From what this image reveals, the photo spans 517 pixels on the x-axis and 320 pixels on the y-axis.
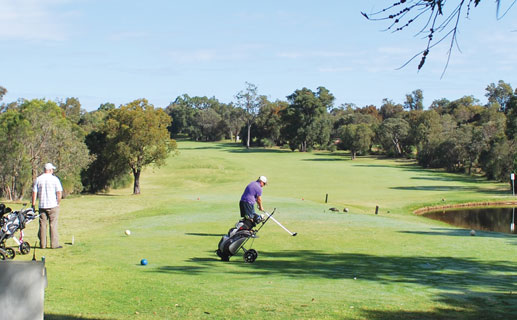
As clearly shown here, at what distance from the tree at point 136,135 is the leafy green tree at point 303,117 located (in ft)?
232

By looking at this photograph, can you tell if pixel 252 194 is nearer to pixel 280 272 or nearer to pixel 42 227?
pixel 280 272

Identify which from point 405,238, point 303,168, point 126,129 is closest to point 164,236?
point 405,238

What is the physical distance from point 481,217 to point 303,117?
77990mm

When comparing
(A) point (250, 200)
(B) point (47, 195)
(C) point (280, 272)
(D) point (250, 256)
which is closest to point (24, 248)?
(B) point (47, 195)

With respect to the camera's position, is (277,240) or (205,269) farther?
(277,240)

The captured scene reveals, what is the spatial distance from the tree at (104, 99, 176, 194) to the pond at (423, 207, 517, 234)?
934 inches

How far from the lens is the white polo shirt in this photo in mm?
13680

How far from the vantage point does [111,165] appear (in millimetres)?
51500

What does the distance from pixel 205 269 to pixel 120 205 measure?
919 inches

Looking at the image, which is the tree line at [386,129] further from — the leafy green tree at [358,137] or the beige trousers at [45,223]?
the beige trousers at [45,223]

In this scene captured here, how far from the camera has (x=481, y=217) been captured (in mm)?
38906

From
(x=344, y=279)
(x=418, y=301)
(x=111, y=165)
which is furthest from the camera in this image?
(x=111, y=165)

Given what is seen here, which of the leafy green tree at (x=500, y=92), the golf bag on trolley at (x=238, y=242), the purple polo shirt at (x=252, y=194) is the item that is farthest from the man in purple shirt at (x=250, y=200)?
the leafy green tree at (x=500, y=92)

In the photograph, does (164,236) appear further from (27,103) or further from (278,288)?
(27,103)
